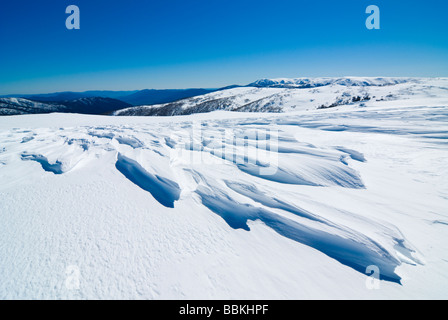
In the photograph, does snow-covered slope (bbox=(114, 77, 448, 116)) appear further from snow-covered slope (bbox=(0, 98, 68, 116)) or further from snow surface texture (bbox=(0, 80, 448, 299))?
snow-covered slope (bbox=(0, 98, 68, 116))

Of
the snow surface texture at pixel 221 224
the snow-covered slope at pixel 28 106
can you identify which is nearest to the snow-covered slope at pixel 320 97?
the snow surface texture at pixel 221 224

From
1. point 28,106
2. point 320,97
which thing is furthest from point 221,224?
point 28,106

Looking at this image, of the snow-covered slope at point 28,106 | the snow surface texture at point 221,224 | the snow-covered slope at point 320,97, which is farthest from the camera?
the snow-covered slope at point 28,106

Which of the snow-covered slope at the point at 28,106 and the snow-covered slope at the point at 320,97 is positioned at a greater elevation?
the snow-covered slope at the point at 28,106

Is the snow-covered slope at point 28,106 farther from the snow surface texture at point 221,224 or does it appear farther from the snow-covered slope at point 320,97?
the snow surface texture at point 221,224

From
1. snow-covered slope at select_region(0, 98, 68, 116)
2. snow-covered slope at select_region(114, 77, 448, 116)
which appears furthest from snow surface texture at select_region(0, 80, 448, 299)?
snow-covered slope at select_region(0, 98, 68, 116)

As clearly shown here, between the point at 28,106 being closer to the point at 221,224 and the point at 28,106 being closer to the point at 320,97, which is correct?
the point at 320,97

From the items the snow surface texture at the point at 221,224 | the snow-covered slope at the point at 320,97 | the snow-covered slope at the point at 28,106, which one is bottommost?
the snow surface texture at the point at 221,224
